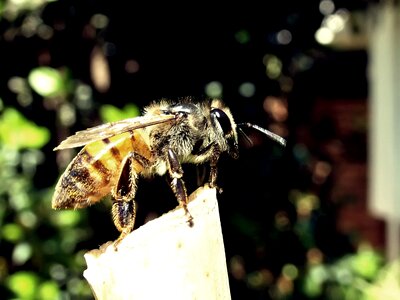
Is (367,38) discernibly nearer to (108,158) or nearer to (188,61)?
(188,61)

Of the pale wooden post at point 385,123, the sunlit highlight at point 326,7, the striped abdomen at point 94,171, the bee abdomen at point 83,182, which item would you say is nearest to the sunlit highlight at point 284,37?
the sunlit highlight at point 326,7

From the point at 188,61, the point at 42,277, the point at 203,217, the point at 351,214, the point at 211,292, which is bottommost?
the point at 351,214

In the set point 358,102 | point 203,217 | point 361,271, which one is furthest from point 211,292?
point 358,102

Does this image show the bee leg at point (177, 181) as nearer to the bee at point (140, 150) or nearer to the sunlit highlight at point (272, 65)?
the bee at point (140, 150)

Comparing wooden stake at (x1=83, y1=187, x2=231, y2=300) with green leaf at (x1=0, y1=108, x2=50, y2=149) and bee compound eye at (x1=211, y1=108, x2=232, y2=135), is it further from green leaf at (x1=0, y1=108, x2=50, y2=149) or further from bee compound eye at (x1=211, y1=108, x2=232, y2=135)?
green leaf at (x1=0, y1=108, x2=50, y2=149)

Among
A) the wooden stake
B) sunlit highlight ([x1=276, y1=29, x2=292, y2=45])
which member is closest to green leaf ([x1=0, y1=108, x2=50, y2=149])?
sunlit highlight ([x1=276, y1=29, x2=292, y2=45])

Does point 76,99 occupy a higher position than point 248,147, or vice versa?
point 76,99

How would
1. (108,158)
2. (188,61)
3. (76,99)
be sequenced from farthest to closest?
1. (76,99)
2. (188,61)
3. (108,158)
